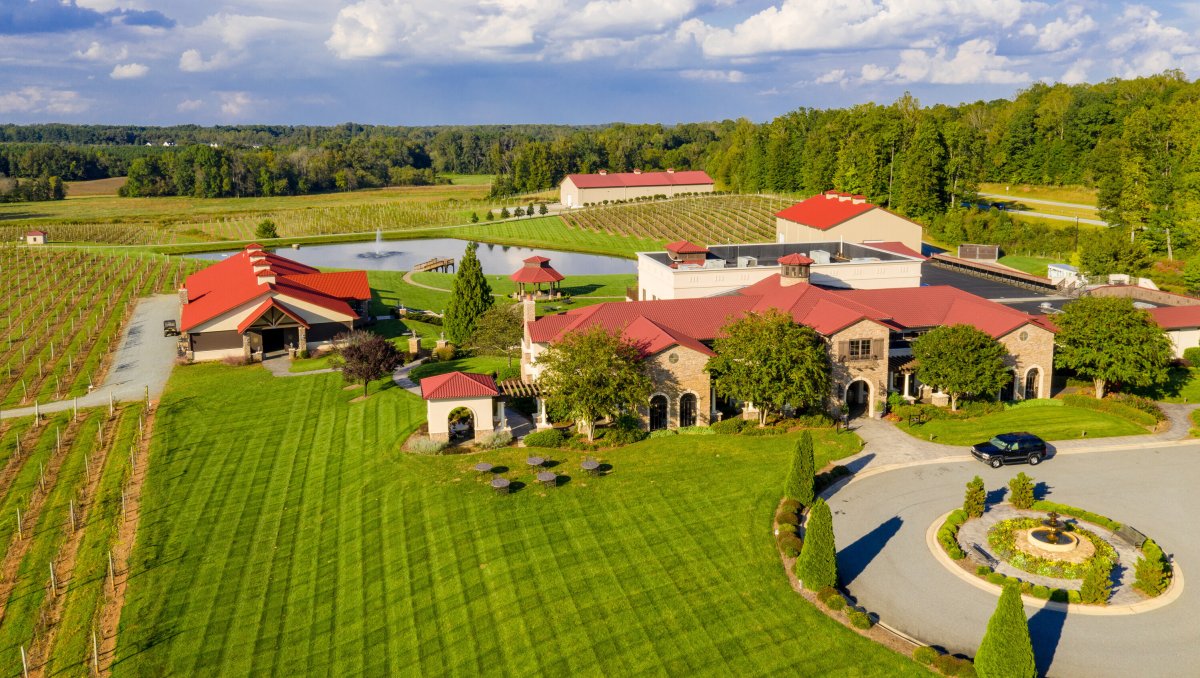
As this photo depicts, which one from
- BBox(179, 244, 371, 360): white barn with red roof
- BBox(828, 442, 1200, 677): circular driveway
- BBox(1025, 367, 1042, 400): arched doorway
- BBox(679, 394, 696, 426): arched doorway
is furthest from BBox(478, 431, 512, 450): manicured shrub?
BBox(1025, 367, 1042, 400): arched doorway

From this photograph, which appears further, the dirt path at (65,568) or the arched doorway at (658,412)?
the arched doorway at (658,412)

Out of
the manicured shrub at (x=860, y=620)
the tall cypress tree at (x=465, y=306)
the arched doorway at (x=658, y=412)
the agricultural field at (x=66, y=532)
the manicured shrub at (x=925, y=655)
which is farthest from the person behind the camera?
the tall cypress tree at (x=465, y=306)

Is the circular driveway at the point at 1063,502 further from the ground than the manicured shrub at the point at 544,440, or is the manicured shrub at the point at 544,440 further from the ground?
the manicured shrub at the point at 544,440

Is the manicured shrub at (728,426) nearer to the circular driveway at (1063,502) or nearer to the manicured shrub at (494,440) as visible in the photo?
the circular driveway at (1063,502)

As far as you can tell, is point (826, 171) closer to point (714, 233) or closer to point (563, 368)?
point (714, 233)

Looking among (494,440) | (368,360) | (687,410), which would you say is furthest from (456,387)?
(687,410)

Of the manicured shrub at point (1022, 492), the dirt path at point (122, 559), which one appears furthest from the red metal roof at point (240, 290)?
the manicured shrub at point (1022, 492)
